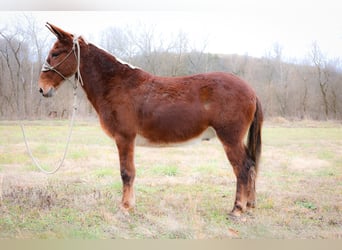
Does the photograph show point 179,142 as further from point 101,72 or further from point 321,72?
point 321,72

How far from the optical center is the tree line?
10.9 feet

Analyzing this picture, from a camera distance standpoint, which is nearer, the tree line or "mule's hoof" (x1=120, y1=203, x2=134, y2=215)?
"mule's hoof" (x1=120, y1=203, x2=134, y2=215)

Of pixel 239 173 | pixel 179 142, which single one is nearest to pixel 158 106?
pixel 179 142

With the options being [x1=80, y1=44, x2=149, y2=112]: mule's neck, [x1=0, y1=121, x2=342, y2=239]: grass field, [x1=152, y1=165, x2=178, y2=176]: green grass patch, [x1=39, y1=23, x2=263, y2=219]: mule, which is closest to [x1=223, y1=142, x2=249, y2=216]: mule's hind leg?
[x1=39, y1=23, x2=263, y2=219]: mule

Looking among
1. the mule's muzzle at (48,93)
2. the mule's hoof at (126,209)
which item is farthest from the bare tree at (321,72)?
the mule's muzzle at (48,93)

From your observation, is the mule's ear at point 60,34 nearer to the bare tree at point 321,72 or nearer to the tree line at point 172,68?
the tree line at point 172,68

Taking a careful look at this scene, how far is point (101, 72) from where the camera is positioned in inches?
123

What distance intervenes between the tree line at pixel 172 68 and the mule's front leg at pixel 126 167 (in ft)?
1.80

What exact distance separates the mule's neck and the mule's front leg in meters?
Result: 0.42

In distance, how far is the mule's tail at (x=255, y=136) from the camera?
3.00 meters

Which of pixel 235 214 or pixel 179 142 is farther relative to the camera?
pixel 179 142

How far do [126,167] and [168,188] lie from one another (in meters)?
0.48

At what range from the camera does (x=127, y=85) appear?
10.1 feet

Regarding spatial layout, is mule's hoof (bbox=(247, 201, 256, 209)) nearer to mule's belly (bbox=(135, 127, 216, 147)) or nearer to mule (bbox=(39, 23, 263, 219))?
mule (bbox=(39, 23, 263, 219))
